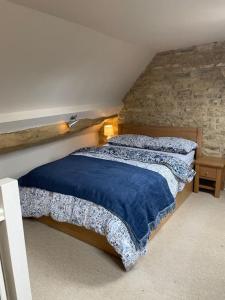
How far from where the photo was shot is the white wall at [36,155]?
3163 mm

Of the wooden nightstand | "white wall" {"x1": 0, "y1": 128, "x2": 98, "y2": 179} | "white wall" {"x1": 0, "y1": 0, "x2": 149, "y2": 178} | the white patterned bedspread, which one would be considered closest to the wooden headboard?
the wooden nightstand

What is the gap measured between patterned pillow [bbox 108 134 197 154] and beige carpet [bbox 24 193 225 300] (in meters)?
1.08

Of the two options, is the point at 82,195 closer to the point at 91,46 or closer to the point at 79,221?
the point at 79,221

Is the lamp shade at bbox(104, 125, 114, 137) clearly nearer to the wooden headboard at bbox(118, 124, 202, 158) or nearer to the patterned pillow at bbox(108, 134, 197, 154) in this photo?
the wooden headboard at bbox(118, 124, 202, 158)

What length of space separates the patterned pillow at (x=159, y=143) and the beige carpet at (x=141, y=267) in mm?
1084

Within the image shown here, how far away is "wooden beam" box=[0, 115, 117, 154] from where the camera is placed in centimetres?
290

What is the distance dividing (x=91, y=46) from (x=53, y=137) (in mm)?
1505

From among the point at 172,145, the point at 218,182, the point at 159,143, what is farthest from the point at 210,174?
the point at 159,143

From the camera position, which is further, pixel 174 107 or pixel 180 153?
pixel 174 107

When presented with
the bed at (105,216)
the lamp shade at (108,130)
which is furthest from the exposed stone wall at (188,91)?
the lamp shade at (108,130)

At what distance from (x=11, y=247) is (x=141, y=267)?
63.2 inches

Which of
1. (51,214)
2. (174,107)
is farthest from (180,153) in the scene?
(51,214)

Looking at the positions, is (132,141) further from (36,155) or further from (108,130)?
(36,155)

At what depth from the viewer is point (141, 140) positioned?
12.6 ft
